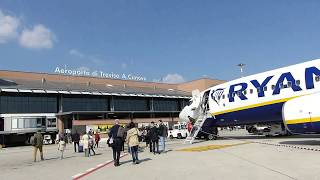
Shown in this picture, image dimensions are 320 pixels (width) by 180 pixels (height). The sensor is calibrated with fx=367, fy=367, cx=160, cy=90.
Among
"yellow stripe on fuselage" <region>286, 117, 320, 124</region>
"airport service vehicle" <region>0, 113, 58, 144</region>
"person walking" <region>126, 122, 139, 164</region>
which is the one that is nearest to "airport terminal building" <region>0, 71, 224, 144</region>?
"airport service vehicle" <region>0, 113, 58, 144</region>

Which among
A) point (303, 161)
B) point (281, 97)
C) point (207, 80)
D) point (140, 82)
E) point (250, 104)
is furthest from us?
point (207, 80)

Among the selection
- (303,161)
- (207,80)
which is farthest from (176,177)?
(207,80)

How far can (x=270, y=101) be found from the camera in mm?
25844

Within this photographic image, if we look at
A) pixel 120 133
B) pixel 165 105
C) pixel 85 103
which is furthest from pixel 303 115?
pixel 165 105

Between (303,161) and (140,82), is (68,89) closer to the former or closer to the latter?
(140,82)

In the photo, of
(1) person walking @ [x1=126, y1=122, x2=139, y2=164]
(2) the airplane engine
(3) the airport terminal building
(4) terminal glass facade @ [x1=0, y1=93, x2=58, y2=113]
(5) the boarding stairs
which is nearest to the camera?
(1) person walking @ [x1=126, y1=122, x2=139, y2=164]

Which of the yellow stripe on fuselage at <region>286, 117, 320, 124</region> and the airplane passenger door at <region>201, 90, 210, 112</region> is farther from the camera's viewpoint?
the airplane passenger door at <region>201, 90, 210, 112</region>

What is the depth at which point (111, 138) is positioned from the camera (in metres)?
17.2

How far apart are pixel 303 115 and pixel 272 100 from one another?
6.30m

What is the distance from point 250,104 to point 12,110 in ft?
152

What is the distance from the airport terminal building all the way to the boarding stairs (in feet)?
104

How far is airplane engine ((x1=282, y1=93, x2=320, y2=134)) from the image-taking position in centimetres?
1897

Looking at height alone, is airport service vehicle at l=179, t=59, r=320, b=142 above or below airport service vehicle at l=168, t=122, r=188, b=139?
above

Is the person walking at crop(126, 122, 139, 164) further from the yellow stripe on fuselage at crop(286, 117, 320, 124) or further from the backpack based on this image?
the yellow stripe on fuselage at crop(286, 117, 320, 124)
